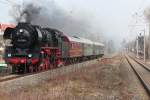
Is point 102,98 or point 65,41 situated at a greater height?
point 65,41

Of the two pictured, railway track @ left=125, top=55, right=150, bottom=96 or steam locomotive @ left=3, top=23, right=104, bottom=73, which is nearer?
railway track @ left=125, top=55, right=150, bottom=96

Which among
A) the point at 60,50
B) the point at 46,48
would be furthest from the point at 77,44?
the point at 46,48

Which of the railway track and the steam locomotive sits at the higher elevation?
the steam locomotive

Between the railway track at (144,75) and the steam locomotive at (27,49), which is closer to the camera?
the railway track at (144,75)

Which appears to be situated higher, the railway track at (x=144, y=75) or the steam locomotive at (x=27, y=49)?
the steam locomotive at (x=27, y=49)

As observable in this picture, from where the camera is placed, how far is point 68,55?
41.2 meters

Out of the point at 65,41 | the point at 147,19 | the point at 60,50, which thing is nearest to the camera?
the point at 60,50

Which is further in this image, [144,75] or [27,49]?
[144,75]

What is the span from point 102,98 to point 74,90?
2.75 metres

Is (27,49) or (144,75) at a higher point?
(27,49)

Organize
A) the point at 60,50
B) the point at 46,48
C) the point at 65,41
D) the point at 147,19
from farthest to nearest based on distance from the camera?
the point at 147,19
the point at 65,41
the point at 60,50
the point at 46,48

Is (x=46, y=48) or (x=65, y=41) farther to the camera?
(x=65, y=41)

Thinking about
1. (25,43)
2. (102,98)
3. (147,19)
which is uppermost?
(147,19)

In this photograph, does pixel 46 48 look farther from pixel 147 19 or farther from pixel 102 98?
pixel 147 19
